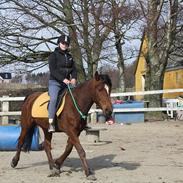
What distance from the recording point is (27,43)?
26.9 metres

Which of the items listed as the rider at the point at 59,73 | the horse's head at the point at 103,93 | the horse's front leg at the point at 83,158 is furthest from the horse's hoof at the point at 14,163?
the horse's head at the point at 103,93

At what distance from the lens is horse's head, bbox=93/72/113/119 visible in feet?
25.5

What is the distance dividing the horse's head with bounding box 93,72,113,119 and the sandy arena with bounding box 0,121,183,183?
1194 mm

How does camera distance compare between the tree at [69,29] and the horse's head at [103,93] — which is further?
the tree at [69,29]

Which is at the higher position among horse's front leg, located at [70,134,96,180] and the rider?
the rider

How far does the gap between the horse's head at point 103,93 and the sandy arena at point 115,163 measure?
1.19 metres

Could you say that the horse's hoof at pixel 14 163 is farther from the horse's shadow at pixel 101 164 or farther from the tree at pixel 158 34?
the tree at pixel 158 34

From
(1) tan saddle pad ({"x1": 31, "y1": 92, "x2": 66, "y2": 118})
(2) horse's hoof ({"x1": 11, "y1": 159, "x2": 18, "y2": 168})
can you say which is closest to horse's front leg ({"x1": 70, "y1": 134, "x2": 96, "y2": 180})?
(1) tan saddle pad ({"x1": 31, "y1": 92, "x2": 66, "y2": 118})

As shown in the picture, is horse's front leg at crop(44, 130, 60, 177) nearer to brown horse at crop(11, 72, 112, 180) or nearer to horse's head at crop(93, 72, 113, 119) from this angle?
brown horse at crop(11, 72, 112, 180)

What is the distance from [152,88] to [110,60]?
5.19 m

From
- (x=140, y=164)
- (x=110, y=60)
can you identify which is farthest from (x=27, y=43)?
(x=140, y=164)

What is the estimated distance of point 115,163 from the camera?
32.1 ft

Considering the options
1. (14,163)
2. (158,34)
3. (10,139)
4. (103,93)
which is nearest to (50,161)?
(14,163)

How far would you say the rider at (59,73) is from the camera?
8.39m
